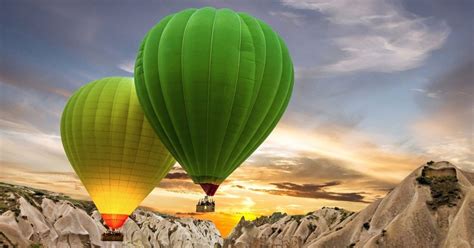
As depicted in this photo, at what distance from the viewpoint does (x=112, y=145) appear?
4544 cm

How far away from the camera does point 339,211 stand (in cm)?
16150

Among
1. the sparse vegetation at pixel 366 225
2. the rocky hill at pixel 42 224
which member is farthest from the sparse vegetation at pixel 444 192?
the rocky hill at pixel 42 224

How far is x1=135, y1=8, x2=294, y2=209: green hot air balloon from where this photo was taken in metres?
34.7

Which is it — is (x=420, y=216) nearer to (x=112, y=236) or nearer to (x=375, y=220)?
(x=375, y=220)

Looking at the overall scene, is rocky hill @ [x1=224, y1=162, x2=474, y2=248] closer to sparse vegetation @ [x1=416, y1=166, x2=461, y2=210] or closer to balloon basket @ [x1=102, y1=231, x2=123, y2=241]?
sparse vegetation @ [x1=416, y1=166, x2=461, y2=210]

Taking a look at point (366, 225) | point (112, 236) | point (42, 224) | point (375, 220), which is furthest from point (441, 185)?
point (42, 224)

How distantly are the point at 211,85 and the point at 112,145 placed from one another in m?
15.1

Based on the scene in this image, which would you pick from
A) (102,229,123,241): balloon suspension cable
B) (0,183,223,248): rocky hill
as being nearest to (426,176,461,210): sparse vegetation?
(102,229,123,241): balloon suspension cable

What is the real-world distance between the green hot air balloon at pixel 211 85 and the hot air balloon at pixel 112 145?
7906 millimetres

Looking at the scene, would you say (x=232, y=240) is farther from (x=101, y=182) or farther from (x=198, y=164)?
(x=198, y=164)

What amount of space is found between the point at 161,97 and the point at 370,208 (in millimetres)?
86126

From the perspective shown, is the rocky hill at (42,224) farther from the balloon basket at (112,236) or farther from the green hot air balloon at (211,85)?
the green hot air balloon at (211,85)

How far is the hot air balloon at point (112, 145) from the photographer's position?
45219 millimetres

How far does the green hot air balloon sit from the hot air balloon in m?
7.91
